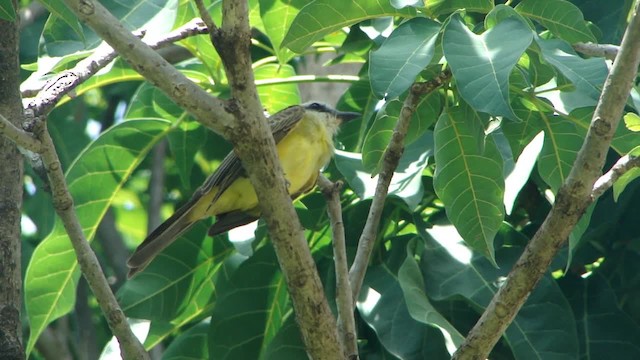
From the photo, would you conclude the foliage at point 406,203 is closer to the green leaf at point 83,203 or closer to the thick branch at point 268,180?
the green leaf at point 83,203

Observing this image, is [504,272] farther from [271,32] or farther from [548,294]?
[271,32]

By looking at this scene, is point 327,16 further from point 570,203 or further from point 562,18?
point 570,203

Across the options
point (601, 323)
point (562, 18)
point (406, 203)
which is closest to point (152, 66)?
point (562, 18)

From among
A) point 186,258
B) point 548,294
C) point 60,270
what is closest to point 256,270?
point 186,258

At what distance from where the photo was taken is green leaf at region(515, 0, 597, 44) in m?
2.80

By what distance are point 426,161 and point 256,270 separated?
2.62 ft

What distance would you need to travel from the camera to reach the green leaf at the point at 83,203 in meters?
3.95

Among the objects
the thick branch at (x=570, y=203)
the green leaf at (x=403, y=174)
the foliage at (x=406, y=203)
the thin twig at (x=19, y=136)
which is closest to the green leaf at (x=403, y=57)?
the foliage at (x=406, y=203)

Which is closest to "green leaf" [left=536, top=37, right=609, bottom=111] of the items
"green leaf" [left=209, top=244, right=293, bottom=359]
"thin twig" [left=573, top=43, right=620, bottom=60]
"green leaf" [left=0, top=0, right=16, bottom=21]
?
"thin twig" [left=573, top=43, right=620, bottom=60]

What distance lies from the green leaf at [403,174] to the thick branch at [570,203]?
0.80 meters

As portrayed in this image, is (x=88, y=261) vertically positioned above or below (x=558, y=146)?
above

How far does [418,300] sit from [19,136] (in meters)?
1.48

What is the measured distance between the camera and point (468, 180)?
9.71 feet

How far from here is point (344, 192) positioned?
13.7ft
